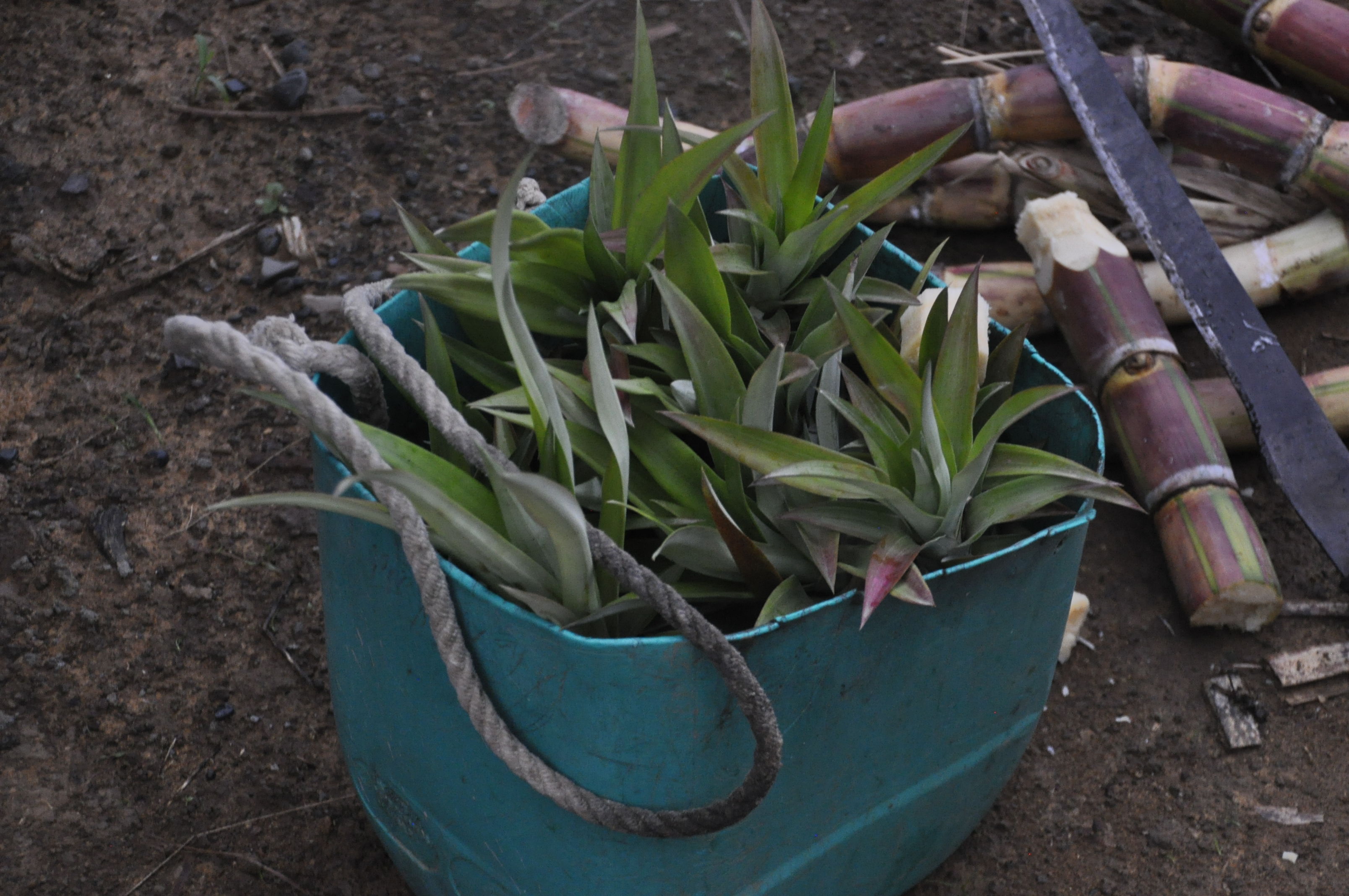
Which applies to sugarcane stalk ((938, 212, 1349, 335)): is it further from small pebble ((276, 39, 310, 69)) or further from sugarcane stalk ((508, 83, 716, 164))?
small pebble ((276, 39, 310, 69))

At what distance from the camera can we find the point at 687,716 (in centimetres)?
80

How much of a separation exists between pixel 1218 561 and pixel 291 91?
1671mm

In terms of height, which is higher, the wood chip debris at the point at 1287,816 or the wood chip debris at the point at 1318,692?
the wood chip debris at the point at 1318,692

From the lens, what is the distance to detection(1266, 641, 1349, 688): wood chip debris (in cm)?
144

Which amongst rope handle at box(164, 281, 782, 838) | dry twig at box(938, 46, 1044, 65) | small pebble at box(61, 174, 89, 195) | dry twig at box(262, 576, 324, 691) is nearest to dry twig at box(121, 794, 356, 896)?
dry twig at box(262, 576, 324, 691)

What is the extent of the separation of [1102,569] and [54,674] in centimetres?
135

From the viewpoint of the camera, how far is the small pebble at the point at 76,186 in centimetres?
187

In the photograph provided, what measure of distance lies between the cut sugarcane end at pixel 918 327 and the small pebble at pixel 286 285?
111 centimetres

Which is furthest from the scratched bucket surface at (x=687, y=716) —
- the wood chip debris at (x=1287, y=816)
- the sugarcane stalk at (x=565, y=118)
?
the sugarcane stalk at (x=565, y=118)

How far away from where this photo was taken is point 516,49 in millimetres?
2166

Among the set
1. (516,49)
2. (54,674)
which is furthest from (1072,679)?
(516,49)

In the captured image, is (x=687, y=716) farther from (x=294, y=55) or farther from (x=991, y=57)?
(x=294, y=55)

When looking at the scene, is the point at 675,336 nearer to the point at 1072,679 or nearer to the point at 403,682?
the point at 403,682

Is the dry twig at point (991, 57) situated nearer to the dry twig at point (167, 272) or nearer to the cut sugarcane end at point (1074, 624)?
the cut sugarcane end at point (1074, 624)
